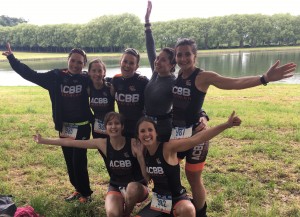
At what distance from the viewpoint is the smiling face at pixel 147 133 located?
3660 millimetres

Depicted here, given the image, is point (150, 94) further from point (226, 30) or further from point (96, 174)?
point (226, 30)

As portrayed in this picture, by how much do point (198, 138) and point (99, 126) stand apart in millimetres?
1686

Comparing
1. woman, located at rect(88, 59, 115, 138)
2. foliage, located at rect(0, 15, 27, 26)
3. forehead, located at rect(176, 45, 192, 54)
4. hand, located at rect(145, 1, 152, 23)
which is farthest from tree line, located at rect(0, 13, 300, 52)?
forehead, located at rect(176, 45, 192, 54)

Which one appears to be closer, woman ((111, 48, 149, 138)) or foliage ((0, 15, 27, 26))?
woman ((111, 48, 149, 138))

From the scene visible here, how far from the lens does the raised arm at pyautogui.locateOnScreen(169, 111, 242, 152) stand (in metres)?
3.15

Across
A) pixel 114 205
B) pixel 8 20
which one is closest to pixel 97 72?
pixel 114 205

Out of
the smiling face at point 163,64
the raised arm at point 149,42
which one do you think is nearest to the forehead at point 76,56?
the raised arm at point 149,42

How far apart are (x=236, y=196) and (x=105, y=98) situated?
250cm

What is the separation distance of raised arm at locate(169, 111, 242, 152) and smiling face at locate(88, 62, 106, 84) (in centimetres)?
149

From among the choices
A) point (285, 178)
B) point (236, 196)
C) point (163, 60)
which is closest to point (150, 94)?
point (163, 60)

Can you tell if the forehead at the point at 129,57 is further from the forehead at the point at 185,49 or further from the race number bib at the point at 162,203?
the race number bib at the point at 162,203

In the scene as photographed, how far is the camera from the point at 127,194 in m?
3.88

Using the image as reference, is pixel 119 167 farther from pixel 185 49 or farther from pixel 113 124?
pixel 185 49

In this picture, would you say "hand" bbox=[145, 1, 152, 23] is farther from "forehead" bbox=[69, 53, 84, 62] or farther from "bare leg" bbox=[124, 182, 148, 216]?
"bare leg" bbox=[124, 182, 148, 216]
